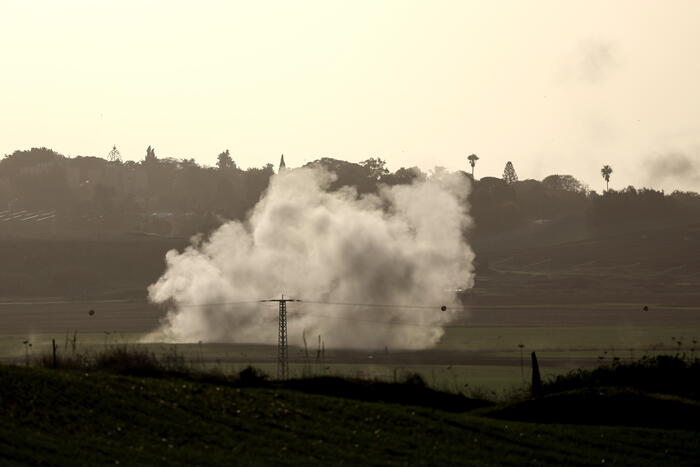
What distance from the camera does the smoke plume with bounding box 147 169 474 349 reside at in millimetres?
143750

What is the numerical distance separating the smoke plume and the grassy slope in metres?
88.5

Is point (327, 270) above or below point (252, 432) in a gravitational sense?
above

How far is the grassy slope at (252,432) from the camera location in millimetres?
39094

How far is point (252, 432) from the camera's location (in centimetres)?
4306

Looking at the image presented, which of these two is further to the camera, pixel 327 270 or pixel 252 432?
pixel 327 270

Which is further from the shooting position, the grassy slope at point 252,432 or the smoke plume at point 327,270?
the smoke plume at point 327,270

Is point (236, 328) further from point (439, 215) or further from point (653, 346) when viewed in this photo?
point (653, 346)

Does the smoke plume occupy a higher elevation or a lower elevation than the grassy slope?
higher

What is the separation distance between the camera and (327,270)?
148 metres

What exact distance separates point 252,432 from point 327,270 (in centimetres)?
10483

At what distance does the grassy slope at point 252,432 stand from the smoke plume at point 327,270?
8850cm

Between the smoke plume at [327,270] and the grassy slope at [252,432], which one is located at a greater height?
the smoke plume at [327,270]

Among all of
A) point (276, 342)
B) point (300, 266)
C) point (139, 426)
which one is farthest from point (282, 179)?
point (139, 426)

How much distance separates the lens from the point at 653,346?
128750mm
